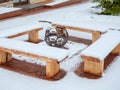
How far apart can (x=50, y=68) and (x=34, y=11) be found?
25.7 feet

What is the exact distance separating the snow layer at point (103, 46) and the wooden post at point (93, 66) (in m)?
0.12

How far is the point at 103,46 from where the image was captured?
5.86 meters

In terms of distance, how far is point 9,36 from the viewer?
6719mm

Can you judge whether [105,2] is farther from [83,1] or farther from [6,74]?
[6,74]

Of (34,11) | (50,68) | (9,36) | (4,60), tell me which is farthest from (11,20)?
(50,68)

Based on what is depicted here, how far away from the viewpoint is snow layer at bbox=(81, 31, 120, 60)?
533 centimetres

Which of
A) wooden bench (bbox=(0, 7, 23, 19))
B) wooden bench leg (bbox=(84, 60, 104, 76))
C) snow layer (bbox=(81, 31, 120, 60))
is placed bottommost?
wooden bench leg (bbox=(84, 60, 104, 76))

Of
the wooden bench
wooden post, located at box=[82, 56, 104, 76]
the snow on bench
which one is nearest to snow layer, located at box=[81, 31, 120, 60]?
wooden post, located at box=[82, 56, 104, 76]

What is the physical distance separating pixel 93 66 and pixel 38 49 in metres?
1.28

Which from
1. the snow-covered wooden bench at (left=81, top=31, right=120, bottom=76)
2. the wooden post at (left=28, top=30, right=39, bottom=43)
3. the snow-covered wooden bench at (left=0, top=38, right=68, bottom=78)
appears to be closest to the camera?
the snow-covered wooden bench at (left=0, top=38, right=68, bottom=78)

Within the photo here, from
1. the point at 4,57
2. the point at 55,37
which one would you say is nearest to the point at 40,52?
the point at 4,57

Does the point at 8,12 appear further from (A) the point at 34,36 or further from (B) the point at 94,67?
(B) the point at 94,67

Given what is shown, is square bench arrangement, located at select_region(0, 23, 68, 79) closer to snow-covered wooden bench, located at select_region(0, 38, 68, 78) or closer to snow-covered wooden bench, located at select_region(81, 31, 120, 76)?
snow-covered wooden bench, located at select_region(0, 38, 68, 78)

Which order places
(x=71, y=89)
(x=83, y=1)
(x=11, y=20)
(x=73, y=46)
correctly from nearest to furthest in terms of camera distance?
(x=71, y=89) < (x=73, y=46) < (x=11, y=20) < (x=83, y=1)
